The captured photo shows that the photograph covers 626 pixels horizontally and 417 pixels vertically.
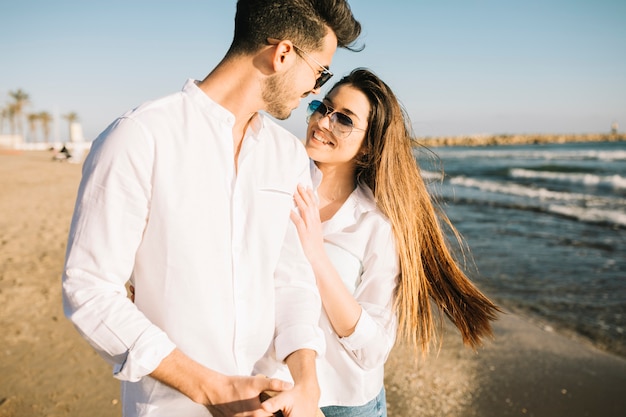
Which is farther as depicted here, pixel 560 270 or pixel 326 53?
pixel 560 270

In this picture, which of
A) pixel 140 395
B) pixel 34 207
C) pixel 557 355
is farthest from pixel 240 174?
pixel 34 207

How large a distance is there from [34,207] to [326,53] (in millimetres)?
12444

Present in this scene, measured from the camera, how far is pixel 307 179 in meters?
2.33

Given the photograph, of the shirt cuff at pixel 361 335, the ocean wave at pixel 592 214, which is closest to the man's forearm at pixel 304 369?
the shirt cuff at pixel 361 335

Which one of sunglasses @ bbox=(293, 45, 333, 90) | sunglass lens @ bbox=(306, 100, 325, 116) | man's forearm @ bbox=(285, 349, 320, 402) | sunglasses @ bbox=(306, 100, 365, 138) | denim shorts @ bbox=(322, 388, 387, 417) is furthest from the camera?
sunglass lens @ bbox=(306, 100, 325, 116)

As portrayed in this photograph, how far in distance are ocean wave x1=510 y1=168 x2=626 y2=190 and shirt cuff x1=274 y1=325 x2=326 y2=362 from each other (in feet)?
73.1

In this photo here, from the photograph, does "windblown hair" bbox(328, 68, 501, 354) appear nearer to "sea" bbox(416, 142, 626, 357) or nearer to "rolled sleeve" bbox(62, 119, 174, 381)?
"sea" bbox(416, 142, 626, 357)

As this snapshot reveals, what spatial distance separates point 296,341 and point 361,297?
0.86m

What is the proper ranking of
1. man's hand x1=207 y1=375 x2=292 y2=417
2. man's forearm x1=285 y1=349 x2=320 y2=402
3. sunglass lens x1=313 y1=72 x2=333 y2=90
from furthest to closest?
sunglass lens x1=313 y1=72 x2=333 y2=90
man's forearm x1=285 y1=349 x2=320 y2=402
man's hand x1=207 y1=375 x2=292 y2=417

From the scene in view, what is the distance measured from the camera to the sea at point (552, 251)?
6.10 m

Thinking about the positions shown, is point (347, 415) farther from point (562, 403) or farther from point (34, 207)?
point (34, 207)

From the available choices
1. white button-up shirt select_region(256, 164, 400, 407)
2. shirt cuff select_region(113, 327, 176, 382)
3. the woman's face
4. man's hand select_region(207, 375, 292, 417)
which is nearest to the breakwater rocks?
the woman's face

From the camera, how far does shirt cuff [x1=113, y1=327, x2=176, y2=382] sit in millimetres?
1386

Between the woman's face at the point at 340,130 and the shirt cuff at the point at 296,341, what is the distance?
4.60 ft
